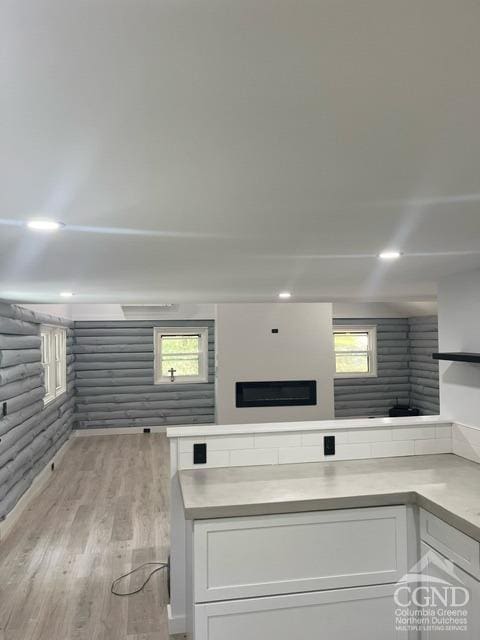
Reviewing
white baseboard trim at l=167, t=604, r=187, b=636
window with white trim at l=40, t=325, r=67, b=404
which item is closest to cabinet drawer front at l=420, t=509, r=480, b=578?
white baseboard trim at l=167, t=604, r=187, b=636

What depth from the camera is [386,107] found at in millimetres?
873

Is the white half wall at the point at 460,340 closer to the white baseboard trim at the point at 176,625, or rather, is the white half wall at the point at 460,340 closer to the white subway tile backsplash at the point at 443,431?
the white subway tile backsplash at the point at 443,431

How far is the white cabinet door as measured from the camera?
2047mm

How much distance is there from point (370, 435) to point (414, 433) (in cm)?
33

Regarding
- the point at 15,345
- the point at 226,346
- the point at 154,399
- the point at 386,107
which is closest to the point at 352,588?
the point at 386,107

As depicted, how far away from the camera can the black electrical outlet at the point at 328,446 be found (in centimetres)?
302

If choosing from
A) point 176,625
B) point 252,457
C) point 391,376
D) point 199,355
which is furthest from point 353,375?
point 176,625

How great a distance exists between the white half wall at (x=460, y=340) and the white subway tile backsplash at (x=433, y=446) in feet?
0.56

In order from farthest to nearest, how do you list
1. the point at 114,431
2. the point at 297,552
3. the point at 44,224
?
the point at 114,431, the point at 297,552, the point at 44,224

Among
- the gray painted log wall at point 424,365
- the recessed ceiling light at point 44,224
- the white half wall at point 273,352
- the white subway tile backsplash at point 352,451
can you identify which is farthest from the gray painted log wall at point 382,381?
the recessed ceiling light at point 44,224

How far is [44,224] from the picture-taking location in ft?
5.58

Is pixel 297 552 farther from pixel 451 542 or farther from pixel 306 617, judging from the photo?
pixel 451 542

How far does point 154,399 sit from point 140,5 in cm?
851

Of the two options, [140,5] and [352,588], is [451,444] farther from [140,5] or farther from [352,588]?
[140,5]
